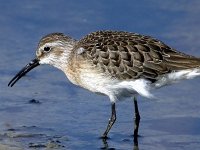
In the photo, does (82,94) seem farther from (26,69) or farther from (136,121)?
(136,121)

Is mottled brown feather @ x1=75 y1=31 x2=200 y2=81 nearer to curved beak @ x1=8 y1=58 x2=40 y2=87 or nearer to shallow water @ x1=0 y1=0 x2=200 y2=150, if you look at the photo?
shallow water @ x1=0 y1=0 x2=200 y2=150

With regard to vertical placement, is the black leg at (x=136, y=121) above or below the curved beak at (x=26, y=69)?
below

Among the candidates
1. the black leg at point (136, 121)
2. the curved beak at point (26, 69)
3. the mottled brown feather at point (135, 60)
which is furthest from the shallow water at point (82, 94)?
the mottled brown feather at point (135, 60)

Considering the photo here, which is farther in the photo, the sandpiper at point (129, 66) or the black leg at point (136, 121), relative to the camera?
the black leg at point (136, 121)

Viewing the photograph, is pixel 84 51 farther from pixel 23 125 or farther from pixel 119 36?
pixel 23 125

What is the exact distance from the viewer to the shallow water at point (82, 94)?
13.1 meters

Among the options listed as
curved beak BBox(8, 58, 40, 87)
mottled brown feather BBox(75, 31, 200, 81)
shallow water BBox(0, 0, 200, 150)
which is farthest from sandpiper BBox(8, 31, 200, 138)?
curved beak BBox(8, 58, 40, 87)

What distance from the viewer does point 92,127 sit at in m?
13.5

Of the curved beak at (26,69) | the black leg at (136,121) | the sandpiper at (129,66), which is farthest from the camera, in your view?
the curved beak at (26,69)

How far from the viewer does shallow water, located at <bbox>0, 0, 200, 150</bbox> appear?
1312cm

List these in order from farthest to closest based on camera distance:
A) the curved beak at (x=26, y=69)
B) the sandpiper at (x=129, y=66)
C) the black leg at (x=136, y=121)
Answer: the curved beak at (x=26, y=69) → the black leg at (x=136, y=121) → the sandpiper at (x=129, y=66)

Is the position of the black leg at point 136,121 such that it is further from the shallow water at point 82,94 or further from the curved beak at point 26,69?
the curved beak at point 26,69

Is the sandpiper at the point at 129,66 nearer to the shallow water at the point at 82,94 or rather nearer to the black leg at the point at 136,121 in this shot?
the black leg at the point at 136,121

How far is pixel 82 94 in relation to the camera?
14625mm
